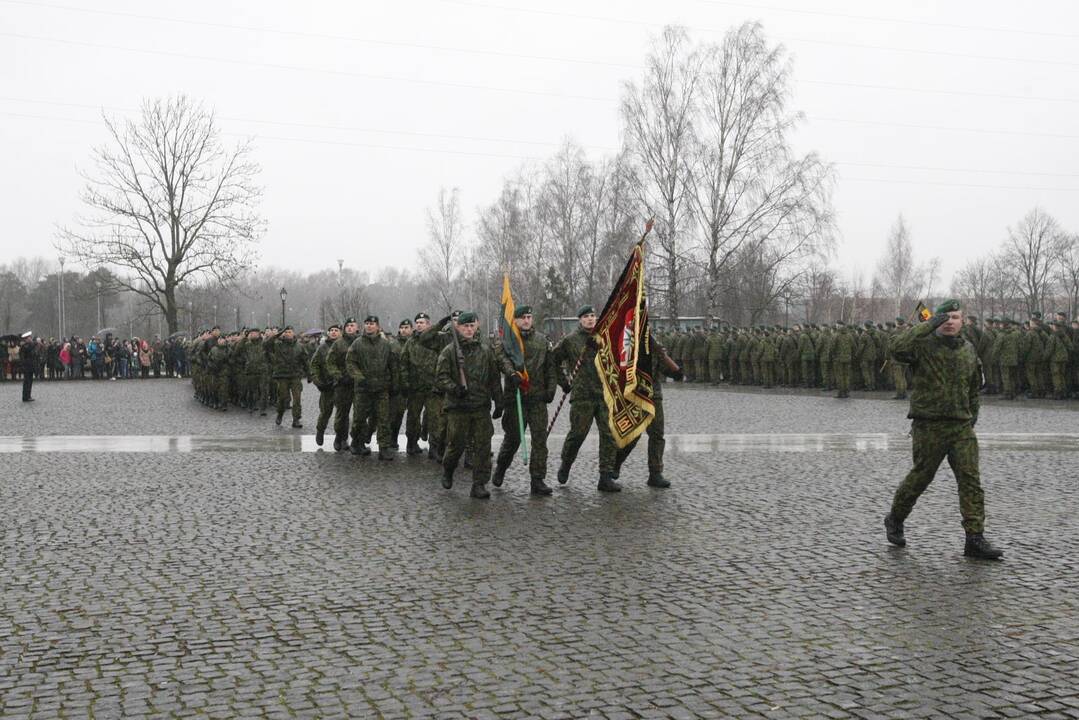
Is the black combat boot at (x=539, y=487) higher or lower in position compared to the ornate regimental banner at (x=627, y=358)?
lower

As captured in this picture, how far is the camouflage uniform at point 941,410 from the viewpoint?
8312 millimetres

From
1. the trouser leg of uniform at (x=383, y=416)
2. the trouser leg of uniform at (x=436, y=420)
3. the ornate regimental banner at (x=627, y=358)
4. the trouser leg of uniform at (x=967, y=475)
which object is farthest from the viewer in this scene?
the trouser leg of uniform at (x=383, y=416)

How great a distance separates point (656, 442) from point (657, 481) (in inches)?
20.3

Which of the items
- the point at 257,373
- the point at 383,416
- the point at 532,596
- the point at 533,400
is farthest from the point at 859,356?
the point at 532,596

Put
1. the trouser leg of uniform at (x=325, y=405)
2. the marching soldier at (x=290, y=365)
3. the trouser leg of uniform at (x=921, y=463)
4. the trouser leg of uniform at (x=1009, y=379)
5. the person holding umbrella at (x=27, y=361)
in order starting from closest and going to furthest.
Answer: the trouser leg of uniform at (x=921, y=463)
the trouser leg of uniform at (x=325, y=405)
the marching soldier at (x=290, y=365)
the trouser leg of uniform at (x=1009, y=379)
the person holding umbrella at (x=27, y=361)

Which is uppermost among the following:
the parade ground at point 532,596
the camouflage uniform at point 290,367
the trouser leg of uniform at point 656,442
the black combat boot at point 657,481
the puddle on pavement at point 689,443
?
the camouflage uniform at point 290,367

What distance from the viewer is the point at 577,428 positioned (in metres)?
12.1

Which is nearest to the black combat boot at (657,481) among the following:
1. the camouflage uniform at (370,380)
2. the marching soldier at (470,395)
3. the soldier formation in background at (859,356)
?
the marching soldier at (470,395)

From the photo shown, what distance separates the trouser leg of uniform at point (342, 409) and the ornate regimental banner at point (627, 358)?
5468 millimetres

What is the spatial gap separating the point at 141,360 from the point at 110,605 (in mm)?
44050

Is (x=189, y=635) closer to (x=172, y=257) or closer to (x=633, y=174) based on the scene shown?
(x=633, y=174)

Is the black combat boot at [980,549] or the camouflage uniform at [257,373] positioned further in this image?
the camouflage uniform at [257,373]

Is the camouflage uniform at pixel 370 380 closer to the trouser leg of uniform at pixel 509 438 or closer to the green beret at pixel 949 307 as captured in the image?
the trouser leg of uniform at pixel 509 438

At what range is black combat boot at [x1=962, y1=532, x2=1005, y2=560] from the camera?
315 inches
